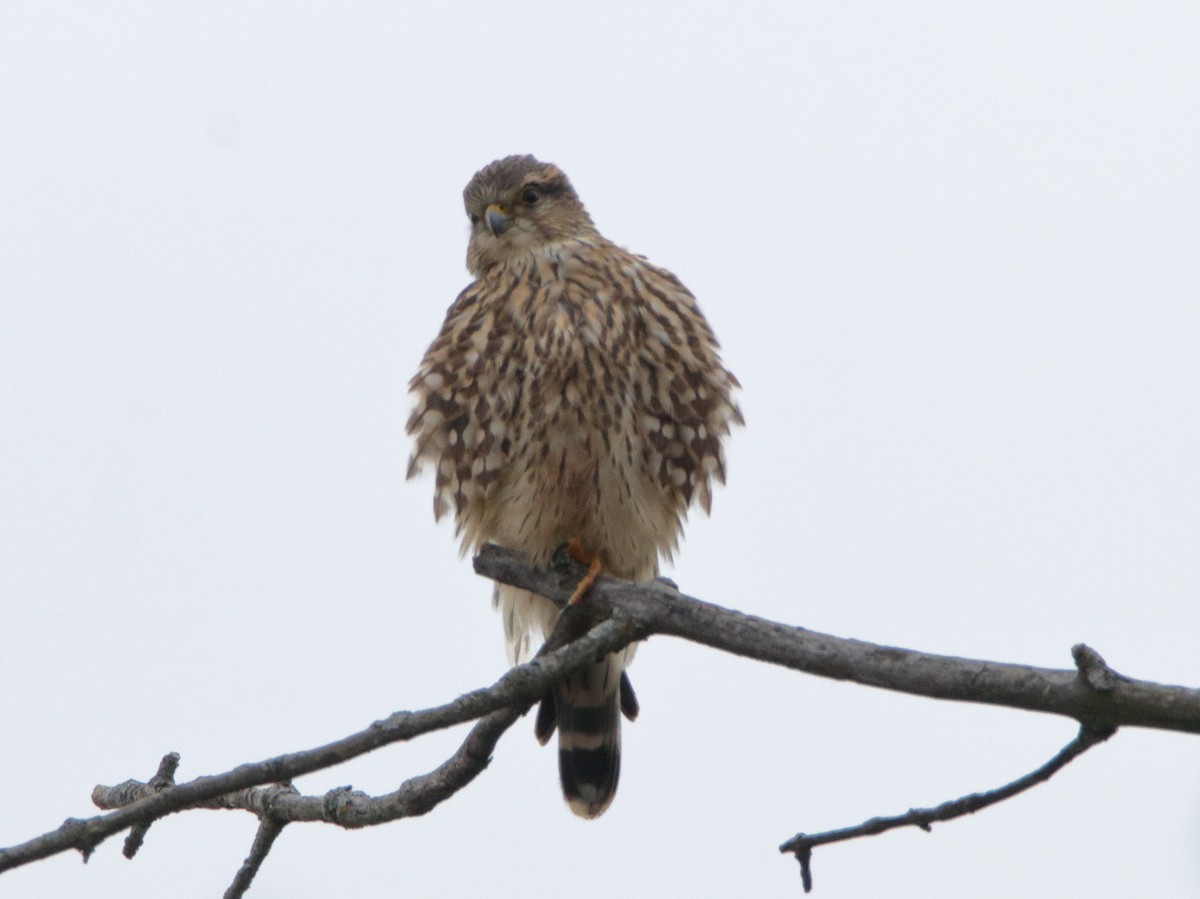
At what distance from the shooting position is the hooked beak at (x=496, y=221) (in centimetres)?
425

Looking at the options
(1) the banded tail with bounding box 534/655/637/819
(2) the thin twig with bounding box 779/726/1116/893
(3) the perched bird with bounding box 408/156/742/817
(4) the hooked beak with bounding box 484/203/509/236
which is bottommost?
(2) the thin twig with bounding box 779/726/1116/893

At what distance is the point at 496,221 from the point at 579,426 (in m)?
0.93

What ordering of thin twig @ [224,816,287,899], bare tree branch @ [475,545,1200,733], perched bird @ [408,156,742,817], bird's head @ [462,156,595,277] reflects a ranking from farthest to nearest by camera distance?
bird's head @ [462,156,595,277] < perched bird @ [408,156,742,817] < thin twig @ [224,816,287,899] < bare tree branch @ [475,545,1200,733]

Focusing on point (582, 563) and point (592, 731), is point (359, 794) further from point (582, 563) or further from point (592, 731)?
point (592, 731)

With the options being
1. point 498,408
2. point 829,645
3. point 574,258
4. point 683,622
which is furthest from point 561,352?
point 829,645

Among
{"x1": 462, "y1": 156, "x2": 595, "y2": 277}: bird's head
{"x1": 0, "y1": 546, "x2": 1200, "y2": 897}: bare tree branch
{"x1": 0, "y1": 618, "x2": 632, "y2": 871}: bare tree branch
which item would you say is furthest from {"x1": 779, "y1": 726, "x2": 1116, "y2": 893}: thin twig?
{"x1": 462, "y1": 156, "x2": 595, "y2": 277}: bird's head

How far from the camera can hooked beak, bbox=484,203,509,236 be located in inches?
167

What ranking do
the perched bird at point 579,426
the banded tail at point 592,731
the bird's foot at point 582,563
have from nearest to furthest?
the bird's foot at point 582,563 → the perched bird at point 579,426 → the banded tail at point 592,731

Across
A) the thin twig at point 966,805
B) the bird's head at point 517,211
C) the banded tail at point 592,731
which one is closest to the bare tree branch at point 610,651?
the thin twig at point 966,805

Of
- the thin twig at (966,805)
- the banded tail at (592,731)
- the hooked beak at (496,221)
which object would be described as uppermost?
the hooked beak at (496,221)

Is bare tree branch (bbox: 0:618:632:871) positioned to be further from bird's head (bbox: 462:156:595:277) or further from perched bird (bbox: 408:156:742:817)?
bird's head (bbox: 462:156:595:277)

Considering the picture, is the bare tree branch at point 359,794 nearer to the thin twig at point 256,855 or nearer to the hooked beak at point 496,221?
the thin twig at point 256,855

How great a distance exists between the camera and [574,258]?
410 centimetres

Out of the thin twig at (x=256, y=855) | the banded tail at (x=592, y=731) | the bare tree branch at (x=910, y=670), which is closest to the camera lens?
the bare tree branch at (x=910, y=670)
